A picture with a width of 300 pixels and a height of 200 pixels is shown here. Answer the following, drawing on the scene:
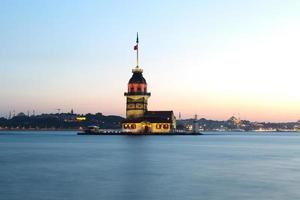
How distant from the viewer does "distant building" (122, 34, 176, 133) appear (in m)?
153

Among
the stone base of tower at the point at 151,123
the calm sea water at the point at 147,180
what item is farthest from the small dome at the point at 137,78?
the calm sea water at the point at 147,180

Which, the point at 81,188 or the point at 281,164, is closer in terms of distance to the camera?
the point at 81,188

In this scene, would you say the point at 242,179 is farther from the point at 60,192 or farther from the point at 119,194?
the point at 60,192

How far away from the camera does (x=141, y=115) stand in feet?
510

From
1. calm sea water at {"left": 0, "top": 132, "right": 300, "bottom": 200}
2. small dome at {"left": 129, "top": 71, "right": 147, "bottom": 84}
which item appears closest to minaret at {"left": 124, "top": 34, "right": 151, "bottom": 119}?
small dome at {"left": 129, "top": 71, "right": 147, "bottom": 84}

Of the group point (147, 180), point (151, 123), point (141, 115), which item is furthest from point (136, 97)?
point (147, 180)

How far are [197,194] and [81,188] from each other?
7635 mm

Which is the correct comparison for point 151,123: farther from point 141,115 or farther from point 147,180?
point 147,180

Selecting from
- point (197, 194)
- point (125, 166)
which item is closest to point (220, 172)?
point (125, 166)

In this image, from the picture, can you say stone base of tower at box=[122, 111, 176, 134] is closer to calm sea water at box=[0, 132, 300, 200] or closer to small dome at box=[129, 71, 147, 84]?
small dome at box=[129, 71, 147, 84]

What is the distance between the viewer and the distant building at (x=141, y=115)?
15293 cm

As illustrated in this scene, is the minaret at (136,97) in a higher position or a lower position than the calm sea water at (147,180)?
higher

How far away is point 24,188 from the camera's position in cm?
3538

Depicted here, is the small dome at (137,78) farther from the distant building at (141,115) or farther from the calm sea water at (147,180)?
the calm sea water at (147,180)
